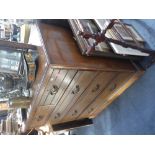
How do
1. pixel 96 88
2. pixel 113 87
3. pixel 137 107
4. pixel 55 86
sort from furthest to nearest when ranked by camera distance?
pixel 137 107, pixel 113 87, pixel 96 88, pixel 55 86

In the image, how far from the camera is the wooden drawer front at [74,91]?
1.91 m

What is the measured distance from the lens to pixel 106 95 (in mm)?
2525

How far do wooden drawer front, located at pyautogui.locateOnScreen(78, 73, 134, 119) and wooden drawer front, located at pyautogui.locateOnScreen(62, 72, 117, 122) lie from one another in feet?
0.26

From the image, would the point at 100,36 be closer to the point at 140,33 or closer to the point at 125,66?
the point at 125,66

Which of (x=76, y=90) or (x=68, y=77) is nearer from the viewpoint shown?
(x=68, y=77)

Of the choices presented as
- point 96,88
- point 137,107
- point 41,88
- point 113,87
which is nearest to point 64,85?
point 41,88

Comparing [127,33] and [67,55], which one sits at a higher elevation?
[127,33]

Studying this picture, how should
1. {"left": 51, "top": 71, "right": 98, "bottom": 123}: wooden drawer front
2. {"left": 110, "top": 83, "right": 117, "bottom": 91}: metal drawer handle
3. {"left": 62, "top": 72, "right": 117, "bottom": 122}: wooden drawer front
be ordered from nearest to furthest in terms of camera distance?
{"left": 51, "top": 71, "right": 98, "bottom": 123}: wooden drawer front, {"left": 62, "top": 72, "right": 117, "bottom": 122}: wooden drawer front, {"left": 110, "top": 83, "right": 117, "bottom": 91}: metal drawer handle

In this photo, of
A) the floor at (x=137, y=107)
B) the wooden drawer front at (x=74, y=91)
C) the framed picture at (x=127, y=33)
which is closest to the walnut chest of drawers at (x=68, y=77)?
the wooden drawer front at (x=74, y=91)

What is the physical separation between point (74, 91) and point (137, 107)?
895mm

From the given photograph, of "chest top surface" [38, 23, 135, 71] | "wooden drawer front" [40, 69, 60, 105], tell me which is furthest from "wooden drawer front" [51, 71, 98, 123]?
"wooden drawer front" [40, 69, 60, 105]

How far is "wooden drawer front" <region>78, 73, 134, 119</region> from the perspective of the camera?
86.4 inches

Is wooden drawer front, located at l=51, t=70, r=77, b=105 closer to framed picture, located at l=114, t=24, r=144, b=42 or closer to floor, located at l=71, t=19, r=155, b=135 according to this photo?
framed picture, located at l=114, t=24, r=144, b=42

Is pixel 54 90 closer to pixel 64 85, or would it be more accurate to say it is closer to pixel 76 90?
pixel 64 85
